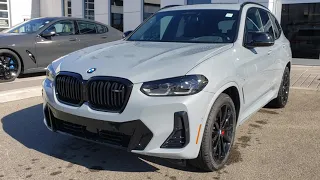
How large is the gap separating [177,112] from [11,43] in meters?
5.98

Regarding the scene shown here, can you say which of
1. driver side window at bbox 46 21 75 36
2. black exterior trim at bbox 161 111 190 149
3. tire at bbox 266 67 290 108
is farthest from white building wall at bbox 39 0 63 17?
black exterior trim at bbox 161 111 190 149

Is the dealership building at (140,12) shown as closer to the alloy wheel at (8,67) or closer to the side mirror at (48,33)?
the side mirror at (48,33)

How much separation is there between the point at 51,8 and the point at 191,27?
57.2ft

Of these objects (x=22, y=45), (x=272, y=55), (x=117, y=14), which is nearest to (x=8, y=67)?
(x=22, y=45)

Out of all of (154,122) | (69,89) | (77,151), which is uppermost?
(69,89)

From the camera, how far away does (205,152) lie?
298 centimetres

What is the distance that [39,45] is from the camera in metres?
7.92

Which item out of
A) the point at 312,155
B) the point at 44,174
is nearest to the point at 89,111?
the point at 44,174

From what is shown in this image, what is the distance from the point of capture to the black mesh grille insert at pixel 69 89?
307 cm

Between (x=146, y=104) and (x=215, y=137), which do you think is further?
(x=215, y=137)

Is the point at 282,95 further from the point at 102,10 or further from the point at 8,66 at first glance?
the point at 102,10

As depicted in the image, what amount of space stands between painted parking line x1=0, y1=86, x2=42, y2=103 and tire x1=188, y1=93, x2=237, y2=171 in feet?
13.9

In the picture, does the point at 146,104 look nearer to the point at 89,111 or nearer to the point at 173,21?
the point at 89,111

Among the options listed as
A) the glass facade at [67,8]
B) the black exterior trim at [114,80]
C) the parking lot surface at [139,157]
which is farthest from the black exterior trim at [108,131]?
the glass facade at [67,8]
